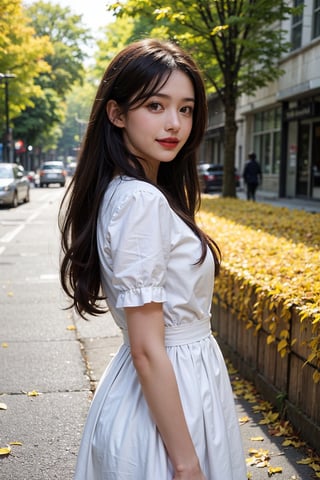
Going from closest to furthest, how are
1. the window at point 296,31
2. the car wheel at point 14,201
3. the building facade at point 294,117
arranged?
the building facade at point 294,117 < the car wheel at point 14,201 < the window at point 296,31

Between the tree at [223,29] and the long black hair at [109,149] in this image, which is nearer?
the long black hair at [109,149]

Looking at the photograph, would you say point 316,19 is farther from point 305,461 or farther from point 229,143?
point 305,461

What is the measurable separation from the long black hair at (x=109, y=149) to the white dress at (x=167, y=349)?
60mm

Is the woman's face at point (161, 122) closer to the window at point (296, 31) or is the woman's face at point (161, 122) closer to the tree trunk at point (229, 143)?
the tree trunk at point (229, 143)

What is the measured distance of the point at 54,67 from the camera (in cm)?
5553

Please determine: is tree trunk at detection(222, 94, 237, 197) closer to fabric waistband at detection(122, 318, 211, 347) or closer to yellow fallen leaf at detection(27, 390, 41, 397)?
yellow fallen leaf at detection(27, 390, 41, 397)

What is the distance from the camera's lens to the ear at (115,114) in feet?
5.92

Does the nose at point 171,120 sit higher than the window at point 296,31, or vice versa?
the window at point 296,31

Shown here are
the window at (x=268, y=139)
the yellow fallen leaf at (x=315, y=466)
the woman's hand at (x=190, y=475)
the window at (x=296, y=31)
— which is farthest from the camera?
the window at (x=268, y=139)

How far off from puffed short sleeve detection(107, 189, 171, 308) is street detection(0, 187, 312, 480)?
2142mm

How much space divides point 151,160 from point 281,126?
27395 mm

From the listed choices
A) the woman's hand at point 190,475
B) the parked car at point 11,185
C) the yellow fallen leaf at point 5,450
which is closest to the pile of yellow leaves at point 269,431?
the yellow fallen leaf at point 5,450

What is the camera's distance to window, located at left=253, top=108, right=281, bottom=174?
30.4 meters

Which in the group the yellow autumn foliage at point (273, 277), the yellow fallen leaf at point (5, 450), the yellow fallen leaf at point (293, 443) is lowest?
the yellow fallen leaf at point (5, 450)
